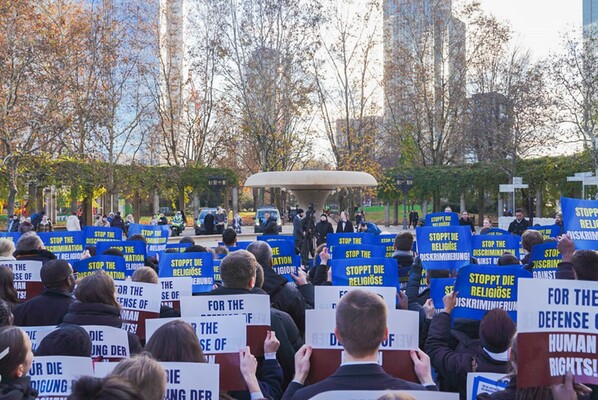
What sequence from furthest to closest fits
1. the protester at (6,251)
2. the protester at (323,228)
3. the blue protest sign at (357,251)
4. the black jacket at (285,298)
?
the protester at (323,228) < the blue protest sign at (357,251) < the protester at (6,251) < the black jacket at (285,298)

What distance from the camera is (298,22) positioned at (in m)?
41.1

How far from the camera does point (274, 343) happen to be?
14.5 feet

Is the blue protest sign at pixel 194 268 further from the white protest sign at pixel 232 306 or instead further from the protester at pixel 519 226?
the protester at pixel 519 226

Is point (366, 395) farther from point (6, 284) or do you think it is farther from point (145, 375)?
point (6, 284)

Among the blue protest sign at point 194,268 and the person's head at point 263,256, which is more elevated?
the person's head at point 263,256

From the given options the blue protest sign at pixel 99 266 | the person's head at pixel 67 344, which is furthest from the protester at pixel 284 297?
the blue protest sign at pixel 99 266

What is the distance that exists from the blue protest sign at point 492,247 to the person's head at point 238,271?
5744mm

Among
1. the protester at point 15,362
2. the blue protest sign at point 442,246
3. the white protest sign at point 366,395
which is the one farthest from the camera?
the blue protest sign at point 442,246

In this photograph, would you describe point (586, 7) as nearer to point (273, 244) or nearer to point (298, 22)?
point (298, 22)

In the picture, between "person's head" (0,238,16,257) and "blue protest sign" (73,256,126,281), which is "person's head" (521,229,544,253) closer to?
"blue protest sign" (73,256,126,281)

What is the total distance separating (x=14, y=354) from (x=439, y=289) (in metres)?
3.90

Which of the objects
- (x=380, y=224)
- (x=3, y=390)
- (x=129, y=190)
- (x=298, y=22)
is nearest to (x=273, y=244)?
(x=3, y=390)

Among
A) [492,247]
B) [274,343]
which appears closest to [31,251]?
[274,343]

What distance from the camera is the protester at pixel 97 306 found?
499 cm
